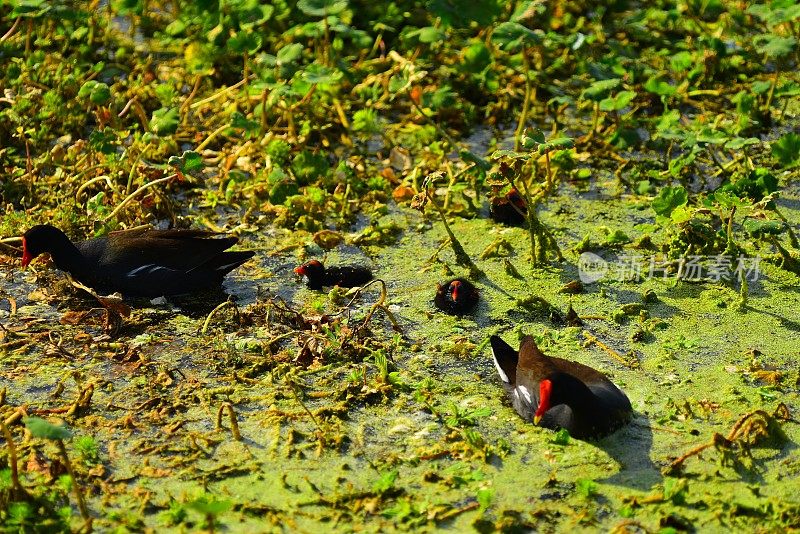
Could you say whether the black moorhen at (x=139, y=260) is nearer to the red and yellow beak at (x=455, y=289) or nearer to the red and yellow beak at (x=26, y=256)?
the red and yellow beak at (x=26, y=256)

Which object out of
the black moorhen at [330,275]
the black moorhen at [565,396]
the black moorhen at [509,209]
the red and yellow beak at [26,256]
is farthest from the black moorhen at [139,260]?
the black moorhen at [565,396]

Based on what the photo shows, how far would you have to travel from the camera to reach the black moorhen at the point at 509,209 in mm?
6211

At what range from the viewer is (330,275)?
5.71 metres

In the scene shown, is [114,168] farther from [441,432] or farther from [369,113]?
[441,432]

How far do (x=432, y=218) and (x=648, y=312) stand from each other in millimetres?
1487

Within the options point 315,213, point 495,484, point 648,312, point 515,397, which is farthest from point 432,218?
point 495,484

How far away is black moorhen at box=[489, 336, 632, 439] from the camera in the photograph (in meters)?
4.40

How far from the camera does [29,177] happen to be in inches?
254

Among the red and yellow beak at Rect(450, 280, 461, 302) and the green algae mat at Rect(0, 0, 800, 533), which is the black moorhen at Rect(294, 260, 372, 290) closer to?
the green algae mat at Rect(0, 0, 800, 533)

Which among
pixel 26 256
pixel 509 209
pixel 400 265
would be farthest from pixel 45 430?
pixel 509 209

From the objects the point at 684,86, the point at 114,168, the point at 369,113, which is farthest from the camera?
the point at 684,86

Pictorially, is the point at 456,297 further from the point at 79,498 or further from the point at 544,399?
the point at 79,498

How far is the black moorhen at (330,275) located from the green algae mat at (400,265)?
9cm

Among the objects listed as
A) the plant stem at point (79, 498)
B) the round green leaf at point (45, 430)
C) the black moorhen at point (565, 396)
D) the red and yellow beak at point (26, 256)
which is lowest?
the black moorhen at point (565, 396)
